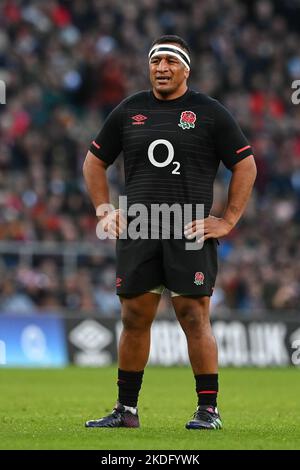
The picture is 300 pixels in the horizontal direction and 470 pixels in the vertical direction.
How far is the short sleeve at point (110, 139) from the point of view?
29.1ft

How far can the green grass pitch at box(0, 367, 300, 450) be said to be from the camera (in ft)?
25.2

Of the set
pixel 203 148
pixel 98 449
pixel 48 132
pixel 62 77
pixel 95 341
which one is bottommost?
pixel 98 449

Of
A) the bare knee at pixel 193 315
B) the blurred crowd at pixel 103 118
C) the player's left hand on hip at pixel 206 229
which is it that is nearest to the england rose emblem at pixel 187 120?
the player's left hand on hip at pixel 206 229

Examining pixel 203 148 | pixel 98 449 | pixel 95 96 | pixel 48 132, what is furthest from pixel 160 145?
pixel 95 96

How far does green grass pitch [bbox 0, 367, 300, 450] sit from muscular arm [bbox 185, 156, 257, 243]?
135 cm

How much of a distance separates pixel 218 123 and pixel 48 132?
14579mm

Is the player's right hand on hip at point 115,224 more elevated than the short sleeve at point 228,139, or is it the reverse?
the short sleeve at point 228,139

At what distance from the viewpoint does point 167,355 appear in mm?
19891

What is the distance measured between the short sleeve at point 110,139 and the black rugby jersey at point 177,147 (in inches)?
2.1

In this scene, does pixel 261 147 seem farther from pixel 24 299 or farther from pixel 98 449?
pixel 98 449
